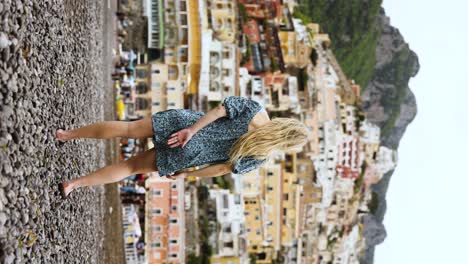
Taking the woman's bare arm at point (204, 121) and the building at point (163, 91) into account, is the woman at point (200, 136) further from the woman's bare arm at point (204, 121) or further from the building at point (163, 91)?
the building at point (163, 91)

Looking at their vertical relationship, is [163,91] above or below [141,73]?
below

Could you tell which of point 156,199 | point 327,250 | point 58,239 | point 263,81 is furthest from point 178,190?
point 327,250

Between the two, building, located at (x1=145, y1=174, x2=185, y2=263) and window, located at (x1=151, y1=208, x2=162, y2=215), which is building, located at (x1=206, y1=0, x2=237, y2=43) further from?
window, located at (x1=151, y1=208, x2=162, y2=215)

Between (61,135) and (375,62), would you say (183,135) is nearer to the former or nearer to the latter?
(61,135)

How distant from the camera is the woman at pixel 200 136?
31.3 ft

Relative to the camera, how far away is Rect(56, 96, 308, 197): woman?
31.3ft

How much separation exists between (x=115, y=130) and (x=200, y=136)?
144 cm

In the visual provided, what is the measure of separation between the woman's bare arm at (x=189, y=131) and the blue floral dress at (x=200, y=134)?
0.26 m

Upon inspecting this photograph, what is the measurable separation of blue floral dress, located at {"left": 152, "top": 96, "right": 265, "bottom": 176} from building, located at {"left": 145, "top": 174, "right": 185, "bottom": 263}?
38317 millimetres

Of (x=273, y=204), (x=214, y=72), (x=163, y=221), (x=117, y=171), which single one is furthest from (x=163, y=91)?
(x=117, y=171)

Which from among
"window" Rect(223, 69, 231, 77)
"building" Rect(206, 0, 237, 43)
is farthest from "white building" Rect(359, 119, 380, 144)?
"window" Rect(223, 69, 231, 77)

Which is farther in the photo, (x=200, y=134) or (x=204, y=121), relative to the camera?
(x=200, y=134)

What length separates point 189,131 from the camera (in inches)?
369

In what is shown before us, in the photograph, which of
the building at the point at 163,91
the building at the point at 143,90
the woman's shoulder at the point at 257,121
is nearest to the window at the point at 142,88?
the building at the point at 143,90
